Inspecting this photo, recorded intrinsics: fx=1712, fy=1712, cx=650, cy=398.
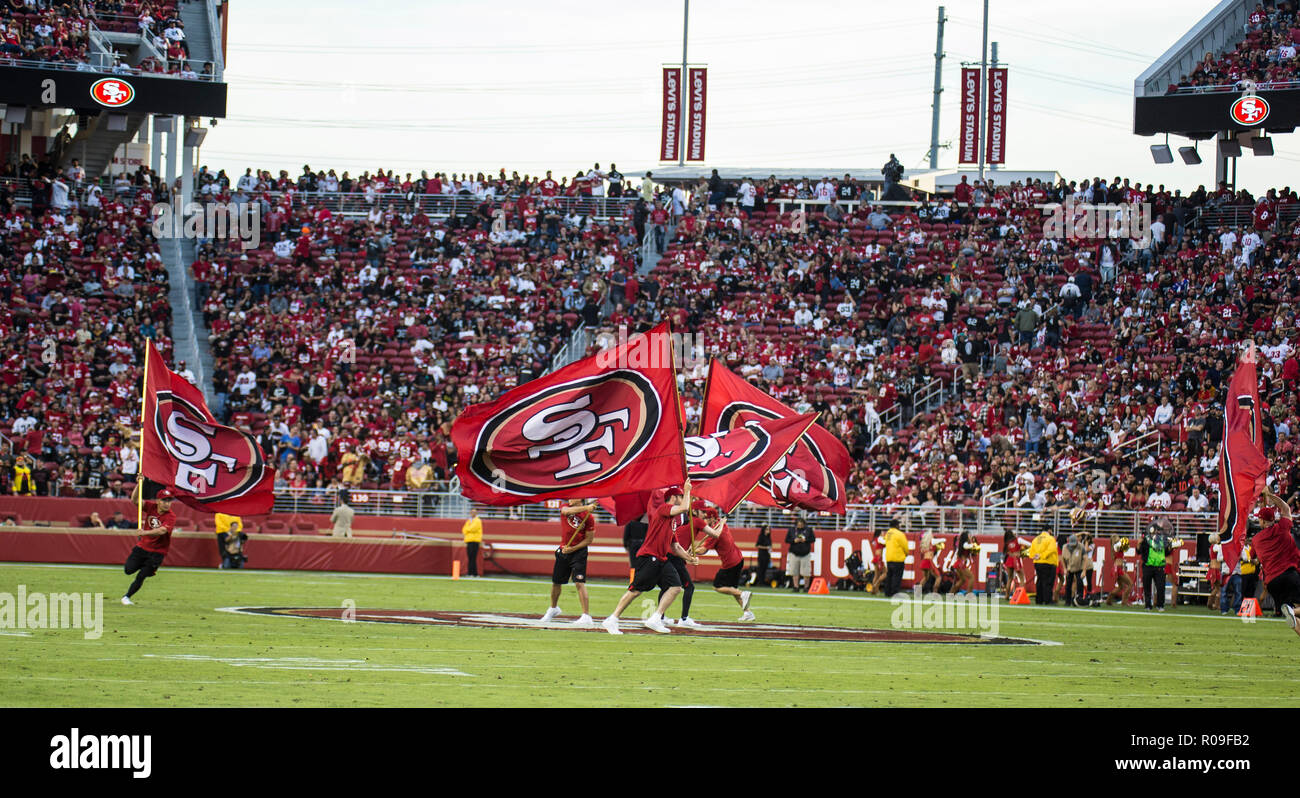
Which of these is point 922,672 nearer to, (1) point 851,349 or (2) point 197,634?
(2) point 197,634

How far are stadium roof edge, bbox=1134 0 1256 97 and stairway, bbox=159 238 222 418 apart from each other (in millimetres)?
25163

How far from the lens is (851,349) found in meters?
41.4

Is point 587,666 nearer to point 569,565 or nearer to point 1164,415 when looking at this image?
point 569,565

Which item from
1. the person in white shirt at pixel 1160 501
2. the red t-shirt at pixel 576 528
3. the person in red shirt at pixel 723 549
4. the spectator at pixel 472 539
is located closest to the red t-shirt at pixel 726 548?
the person in red shirt at pixel 723 549

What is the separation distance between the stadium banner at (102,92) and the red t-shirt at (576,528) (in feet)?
98.7

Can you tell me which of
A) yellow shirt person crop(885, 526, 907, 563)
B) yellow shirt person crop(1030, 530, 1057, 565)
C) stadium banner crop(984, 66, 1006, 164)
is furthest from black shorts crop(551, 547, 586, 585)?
stadium banner crop(984, 66, 1006, 164)

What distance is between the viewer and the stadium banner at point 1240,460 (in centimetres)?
1936

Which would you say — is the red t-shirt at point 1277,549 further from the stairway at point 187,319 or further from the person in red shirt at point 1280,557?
the stairway at point 187,319

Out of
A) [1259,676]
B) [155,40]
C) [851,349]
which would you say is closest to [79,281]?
[155,40]

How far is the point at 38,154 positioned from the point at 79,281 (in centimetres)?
1235

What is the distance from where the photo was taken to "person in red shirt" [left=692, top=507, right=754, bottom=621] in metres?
22.8

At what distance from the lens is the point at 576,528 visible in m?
21.2

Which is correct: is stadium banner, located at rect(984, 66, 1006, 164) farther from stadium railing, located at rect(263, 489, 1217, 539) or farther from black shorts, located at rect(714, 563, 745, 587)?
black shorts, located at rect(714, 563, 745, 587)

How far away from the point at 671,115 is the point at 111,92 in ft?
62.4
